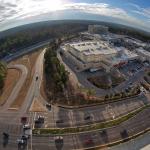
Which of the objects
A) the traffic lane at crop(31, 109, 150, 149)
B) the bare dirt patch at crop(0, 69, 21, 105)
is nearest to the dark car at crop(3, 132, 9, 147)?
the traffic lane at crop(31, 109, 150, 149)

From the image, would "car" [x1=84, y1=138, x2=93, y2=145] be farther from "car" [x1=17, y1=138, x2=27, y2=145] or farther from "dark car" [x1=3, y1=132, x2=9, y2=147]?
"dark car" [x1=3, y1=132, x2=9, y2=147]

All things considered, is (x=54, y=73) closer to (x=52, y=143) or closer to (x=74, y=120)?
(x=74, y=120)

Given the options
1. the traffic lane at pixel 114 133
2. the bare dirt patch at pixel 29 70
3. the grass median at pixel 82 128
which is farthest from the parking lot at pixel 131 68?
A: the bare dirt patch at pixel 29 70

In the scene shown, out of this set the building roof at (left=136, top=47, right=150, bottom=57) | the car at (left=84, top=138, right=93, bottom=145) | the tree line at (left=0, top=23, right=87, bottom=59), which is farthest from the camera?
the tree line at (left=0, top=23, right=87, bottom=59)

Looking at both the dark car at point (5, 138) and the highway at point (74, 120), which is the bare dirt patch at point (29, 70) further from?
the dark car at point (5, 138)

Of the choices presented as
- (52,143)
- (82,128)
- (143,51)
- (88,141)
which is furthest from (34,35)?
(88,141)

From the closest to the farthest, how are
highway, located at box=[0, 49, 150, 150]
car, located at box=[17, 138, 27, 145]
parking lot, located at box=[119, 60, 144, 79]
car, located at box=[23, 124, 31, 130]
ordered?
car, located at box=[17, 138, 27, 145] → highway, located at box=[0, 49, 150, 150] → car, located at box=[23, 124, 31, 130] → parking lot, located at box=[119, 60, 144, 79]
